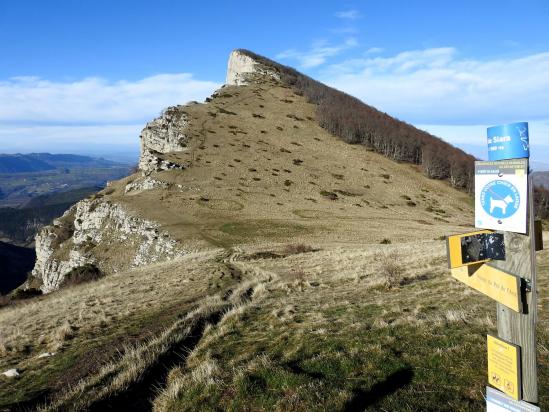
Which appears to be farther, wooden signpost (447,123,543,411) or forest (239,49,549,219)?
forest (239,49,549,219)

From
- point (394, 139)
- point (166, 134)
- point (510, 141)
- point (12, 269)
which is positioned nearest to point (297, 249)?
point (510, 141)

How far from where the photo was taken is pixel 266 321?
45.2ft

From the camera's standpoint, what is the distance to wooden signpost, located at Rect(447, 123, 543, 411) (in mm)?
4125

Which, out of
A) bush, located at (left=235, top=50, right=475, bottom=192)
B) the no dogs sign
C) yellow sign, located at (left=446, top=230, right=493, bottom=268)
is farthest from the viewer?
bush, located at (left=235, top=50, right=475, bottom=192)

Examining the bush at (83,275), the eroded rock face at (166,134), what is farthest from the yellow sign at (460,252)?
the eroded rock face at (166,134)

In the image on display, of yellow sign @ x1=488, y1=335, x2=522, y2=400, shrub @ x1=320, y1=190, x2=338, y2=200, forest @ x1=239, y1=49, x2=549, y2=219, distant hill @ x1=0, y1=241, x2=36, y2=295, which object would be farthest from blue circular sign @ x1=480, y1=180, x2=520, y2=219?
distant hill @ x1=0, y1=241, x2=36, y2=295

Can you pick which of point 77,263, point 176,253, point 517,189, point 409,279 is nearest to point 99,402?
point 517,189

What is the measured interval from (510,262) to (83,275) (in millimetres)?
50941

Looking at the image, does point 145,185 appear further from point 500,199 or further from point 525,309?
point 525,309

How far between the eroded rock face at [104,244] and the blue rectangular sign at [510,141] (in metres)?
47.2

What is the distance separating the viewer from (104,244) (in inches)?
2387

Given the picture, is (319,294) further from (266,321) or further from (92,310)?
(92,310)

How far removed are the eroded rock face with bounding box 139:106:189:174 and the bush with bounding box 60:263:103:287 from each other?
39.2m

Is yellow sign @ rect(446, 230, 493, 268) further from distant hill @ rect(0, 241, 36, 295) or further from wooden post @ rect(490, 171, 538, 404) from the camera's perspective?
distant hill @ rect(0, 241, 36, 295)
